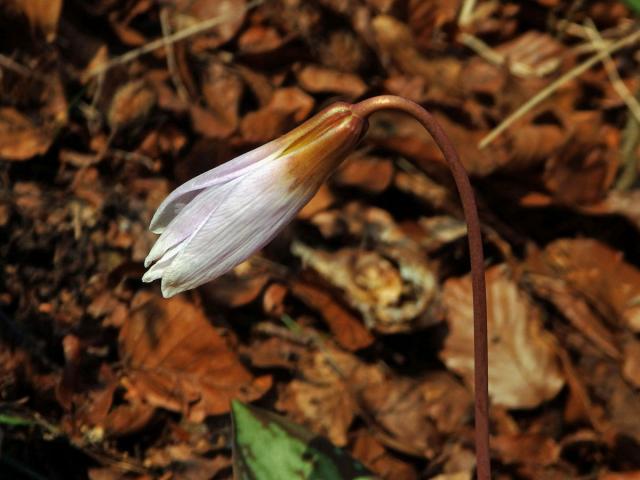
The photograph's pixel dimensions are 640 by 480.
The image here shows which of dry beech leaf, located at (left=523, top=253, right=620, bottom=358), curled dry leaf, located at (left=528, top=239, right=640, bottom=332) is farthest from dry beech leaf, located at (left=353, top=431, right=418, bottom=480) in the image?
curled dry leaf, located at (left=528, top=239, right=640, bottom=332)

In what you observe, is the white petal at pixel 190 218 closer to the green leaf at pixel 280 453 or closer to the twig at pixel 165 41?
the green leaf at pixel 280 453

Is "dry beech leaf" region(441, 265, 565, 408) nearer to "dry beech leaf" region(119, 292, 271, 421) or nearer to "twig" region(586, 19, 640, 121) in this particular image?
"dry beech leaf" region(119, 292, 271, 421)

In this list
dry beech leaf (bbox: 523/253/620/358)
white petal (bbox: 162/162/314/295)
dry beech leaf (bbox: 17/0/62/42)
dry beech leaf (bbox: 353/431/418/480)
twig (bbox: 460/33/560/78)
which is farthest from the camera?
twig (bbox: 460/33/560/78)

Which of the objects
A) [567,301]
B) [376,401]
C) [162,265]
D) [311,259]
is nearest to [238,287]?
[311,259]

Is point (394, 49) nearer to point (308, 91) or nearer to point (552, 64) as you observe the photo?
point (308, 91)

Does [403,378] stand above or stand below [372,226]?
below

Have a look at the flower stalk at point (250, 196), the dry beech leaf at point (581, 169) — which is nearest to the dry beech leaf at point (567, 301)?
the dry beech leaf at point (581, 169)

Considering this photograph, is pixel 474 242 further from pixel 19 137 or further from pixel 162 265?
pixel 19 137

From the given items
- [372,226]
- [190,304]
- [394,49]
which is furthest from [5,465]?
[394,49]
